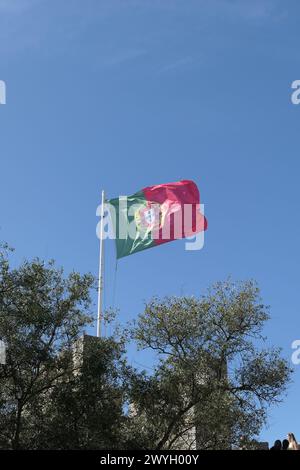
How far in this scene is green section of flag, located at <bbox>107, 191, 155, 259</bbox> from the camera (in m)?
35.4

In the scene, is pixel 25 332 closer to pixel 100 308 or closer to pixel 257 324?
pixel 100 308

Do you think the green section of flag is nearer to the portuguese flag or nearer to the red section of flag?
the portuguese flag

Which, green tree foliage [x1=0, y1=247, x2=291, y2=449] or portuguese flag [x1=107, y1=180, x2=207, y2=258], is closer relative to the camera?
green tree foliage [x1=0, y1=247, x2=291, y2=449]

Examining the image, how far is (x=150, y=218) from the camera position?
36656mm

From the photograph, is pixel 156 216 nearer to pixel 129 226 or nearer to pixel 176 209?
pixel 176 209

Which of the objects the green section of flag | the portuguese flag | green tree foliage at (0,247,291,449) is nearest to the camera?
green tree foliage at (0,247,291,449)

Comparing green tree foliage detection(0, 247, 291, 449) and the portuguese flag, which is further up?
the portuguese flag

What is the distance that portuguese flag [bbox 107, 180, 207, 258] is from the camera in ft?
116

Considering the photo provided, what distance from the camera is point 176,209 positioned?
120 feet

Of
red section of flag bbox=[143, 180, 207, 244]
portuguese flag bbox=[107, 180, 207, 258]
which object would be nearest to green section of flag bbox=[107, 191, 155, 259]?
portuguese flag bbox=[107, 180, 207, 258]

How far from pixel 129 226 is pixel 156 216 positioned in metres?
1.60

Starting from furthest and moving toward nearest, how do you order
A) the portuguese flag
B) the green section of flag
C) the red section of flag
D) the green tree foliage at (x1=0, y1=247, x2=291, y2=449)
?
the green section of flag
the portuguese flag
the red section of flag
the green tree foliage at (x1=0, y1=247, x2=291, y2=449)

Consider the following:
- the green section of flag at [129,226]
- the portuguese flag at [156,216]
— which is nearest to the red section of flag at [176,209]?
the portuguese flag at [156,216]
